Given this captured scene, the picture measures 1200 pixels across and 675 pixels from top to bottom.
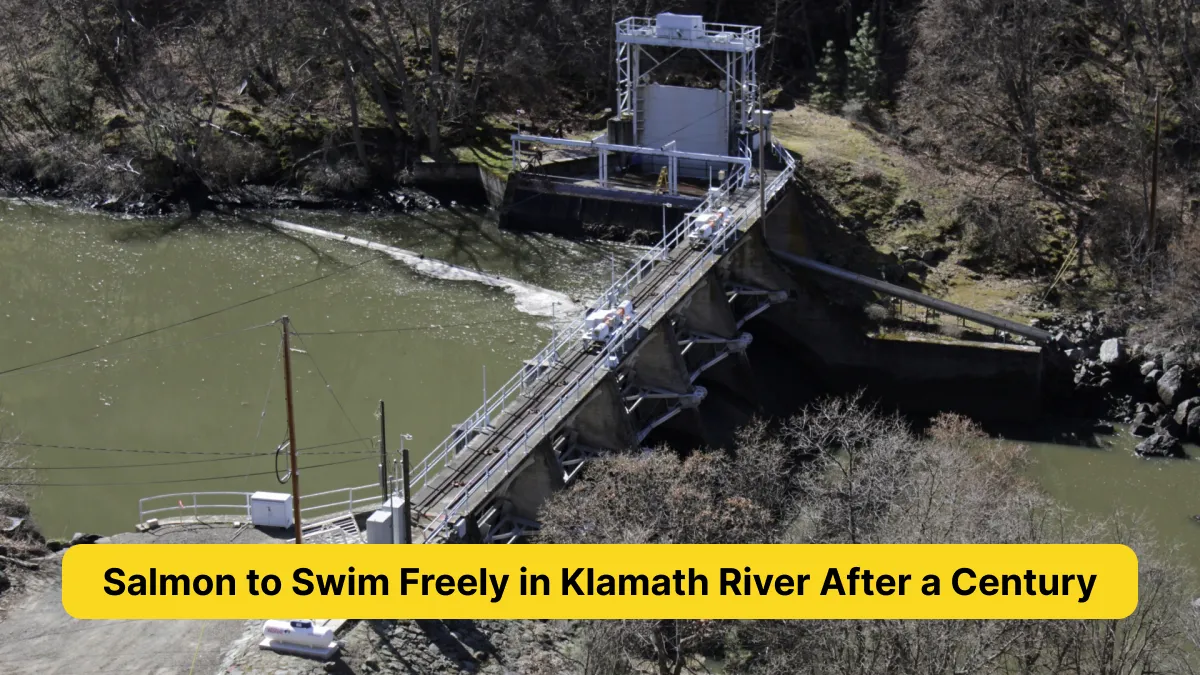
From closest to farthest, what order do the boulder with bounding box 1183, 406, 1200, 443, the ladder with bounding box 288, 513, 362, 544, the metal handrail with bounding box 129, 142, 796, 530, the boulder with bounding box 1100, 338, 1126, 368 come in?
1. the ladder with bounding box 288, 513, 362, 544
2. the metal handrail with bounding box 129, 142, 796, 530
3. the boulder with bounding box 1183, 406, 1200, 443
4. the boulder with bounding box 1100, 338, 1126, 368

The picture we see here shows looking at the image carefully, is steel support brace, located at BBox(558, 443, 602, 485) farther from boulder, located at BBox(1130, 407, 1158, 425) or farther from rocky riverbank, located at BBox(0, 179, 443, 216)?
rocky riverbank, located at BBox(0, 179, 443, 216)

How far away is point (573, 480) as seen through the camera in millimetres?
34188

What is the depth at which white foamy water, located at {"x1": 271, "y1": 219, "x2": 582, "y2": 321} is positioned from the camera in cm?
4697

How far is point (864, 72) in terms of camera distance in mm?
57406

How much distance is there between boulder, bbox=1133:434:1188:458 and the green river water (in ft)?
1.61

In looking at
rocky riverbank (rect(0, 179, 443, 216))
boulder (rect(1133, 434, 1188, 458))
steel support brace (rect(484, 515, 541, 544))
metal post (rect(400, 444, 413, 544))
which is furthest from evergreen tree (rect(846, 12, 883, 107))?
metal post (rect(400, 444, 413, 544))

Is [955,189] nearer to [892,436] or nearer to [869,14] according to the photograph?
[869,14]

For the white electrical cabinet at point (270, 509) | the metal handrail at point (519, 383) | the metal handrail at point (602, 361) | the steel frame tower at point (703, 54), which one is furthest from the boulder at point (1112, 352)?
the white electrical cabinet at point (270, 509)

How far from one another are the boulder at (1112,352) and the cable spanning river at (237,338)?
15.6m

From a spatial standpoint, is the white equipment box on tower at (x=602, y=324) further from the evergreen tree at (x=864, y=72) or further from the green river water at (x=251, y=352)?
the evergreen tree at (x=864, y=72)

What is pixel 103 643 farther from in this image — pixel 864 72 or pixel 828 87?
pixel 828 87

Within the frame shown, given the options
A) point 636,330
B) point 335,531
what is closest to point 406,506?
point 335,531

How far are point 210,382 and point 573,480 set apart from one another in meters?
12.9

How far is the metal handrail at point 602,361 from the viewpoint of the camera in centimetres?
3039
